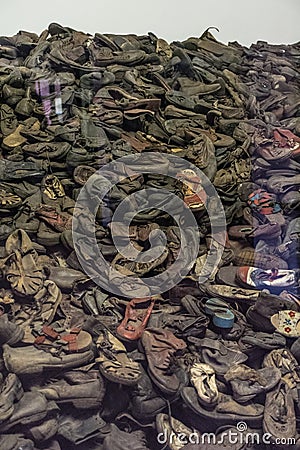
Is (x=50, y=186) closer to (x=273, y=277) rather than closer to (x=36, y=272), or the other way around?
(x=36, y=272)

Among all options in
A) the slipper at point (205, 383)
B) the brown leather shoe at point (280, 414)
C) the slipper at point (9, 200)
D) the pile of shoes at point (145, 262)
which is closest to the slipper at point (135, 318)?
the pile of shoes at point (145, 262)

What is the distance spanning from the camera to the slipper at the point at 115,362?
1069 mm

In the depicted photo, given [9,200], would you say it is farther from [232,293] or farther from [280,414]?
[280,414]

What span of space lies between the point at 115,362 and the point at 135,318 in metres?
0.10

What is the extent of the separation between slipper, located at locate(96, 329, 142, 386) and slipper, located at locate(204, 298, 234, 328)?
0.50 feet

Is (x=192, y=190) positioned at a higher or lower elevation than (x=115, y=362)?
higher

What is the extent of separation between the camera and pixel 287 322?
45.5 inches

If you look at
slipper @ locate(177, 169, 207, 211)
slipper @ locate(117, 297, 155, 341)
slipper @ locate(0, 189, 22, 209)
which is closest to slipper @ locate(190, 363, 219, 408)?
slipper @ locate(117, 297, 155, 341)

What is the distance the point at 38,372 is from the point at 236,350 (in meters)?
0.30

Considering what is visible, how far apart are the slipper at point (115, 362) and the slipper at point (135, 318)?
0.07ft

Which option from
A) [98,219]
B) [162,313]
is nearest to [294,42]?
[98,219]

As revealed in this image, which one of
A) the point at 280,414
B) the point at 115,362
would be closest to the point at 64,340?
the point at 115,362

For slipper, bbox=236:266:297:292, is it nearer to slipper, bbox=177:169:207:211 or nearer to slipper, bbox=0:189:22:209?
slipper, bbox=177:169:207:211

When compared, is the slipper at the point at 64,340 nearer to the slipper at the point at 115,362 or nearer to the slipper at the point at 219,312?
the slipper at the point at 115,362
